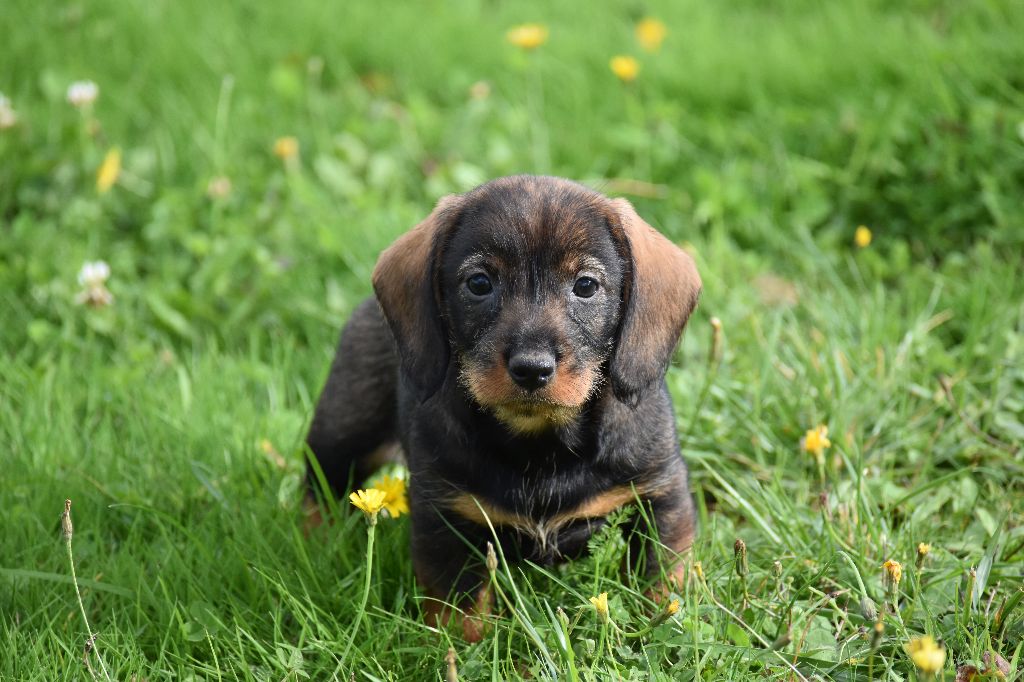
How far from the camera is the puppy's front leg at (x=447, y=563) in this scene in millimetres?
3195

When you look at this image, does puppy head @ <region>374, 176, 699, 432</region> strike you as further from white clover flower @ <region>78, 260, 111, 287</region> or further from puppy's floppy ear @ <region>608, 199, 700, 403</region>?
white clover flower @ <region>78, 260, 111, 287</region>

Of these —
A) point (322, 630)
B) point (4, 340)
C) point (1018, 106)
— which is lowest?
point (4, 340)

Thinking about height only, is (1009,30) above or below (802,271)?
above

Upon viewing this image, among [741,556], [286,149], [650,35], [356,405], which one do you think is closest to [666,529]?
[741,556]

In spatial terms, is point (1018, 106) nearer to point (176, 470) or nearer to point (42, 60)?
point (176, 470)

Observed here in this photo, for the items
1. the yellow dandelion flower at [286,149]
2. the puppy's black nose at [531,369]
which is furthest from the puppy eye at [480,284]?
the yellow dandelion flower at [286,149]

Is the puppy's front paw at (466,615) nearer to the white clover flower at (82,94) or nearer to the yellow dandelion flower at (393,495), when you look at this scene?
the yellow dandelion flower at (393,495)

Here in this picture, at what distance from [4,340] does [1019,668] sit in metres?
4.02

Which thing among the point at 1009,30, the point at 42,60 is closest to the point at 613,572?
the point at 1009,30

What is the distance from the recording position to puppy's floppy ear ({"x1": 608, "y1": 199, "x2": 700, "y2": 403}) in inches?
123

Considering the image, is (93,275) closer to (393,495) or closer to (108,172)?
(108,172)

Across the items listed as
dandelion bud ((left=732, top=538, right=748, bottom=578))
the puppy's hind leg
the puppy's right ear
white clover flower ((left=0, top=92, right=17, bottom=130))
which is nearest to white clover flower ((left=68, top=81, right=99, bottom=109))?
white clover flower ((left=0, top=92, right=17, bottom=130))

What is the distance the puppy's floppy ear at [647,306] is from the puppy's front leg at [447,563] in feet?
1.89

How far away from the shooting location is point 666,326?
125 inches
